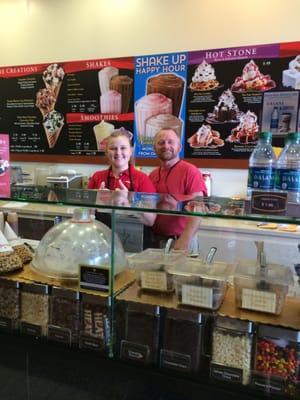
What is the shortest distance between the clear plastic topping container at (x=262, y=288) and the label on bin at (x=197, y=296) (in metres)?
0.08

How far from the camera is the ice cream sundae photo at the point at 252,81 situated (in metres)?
2.67

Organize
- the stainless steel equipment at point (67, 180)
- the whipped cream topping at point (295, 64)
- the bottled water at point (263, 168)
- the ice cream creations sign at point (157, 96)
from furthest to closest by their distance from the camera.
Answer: the stainless steel equipment at point (67, 180) < the ice cream creations sign at point (157, 96) < the whipped cream topping at point (295, 64) < the bottled water at point (263, 168)

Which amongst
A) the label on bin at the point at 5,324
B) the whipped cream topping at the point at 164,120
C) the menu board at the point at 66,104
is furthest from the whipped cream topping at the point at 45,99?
the label on bin at the point at 5,324

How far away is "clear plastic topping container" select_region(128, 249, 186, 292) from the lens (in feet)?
3.31

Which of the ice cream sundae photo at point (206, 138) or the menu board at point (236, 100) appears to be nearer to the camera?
the menu board at point (236, 100)

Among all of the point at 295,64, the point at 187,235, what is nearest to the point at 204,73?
the point at 295,64

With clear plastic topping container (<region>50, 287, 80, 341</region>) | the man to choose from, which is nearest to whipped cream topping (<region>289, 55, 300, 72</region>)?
the man

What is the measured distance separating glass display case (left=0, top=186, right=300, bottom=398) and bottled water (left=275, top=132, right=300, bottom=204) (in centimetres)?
7

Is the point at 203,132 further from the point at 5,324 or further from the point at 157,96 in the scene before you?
the point at 5,324

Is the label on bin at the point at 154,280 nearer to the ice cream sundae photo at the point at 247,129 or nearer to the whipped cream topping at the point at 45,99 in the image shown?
the ice cream sundae photo at the point at 247,129

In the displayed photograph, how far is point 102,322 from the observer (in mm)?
1006

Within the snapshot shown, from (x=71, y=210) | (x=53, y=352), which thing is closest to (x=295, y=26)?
(x=71, y=210)

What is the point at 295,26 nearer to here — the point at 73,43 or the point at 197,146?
the point at 197,146

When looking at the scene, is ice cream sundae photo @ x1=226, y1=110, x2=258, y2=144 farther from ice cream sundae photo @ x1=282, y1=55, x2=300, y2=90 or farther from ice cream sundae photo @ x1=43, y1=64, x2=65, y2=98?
ice cream sundae photo @ x1=43, y1=64, x2=65, y2=98
